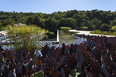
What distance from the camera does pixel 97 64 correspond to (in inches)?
32.8

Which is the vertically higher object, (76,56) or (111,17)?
(111,17)

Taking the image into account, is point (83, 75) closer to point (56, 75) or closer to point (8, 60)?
point (56, 75)

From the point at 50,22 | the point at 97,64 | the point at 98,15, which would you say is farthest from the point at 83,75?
the point at 98,15

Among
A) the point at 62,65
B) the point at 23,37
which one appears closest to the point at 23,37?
the point at 23,37

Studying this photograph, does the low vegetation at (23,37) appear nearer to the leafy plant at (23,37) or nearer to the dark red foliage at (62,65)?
the leafy plant at (23,37)

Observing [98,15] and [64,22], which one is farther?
[98,15]

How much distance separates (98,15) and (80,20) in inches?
301

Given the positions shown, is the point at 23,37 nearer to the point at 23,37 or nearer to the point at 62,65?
the point at 23,37

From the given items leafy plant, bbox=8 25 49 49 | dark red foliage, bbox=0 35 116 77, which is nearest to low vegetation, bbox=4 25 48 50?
leafy plant, bbox=8 25 49 49

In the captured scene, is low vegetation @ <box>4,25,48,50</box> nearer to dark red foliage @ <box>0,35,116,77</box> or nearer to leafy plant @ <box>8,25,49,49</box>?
leafy plant @ <box>8,25,49,49</box>

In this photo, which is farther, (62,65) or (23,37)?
(23,37)

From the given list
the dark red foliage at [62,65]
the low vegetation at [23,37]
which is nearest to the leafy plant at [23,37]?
the low vegetation at [23,37]

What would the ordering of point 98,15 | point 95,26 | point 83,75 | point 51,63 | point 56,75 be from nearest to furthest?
point 56,75, point 83,75, point 51,63, point 95,26, point 98,15

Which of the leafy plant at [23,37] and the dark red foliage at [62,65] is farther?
the leafy plant at [23,37]
